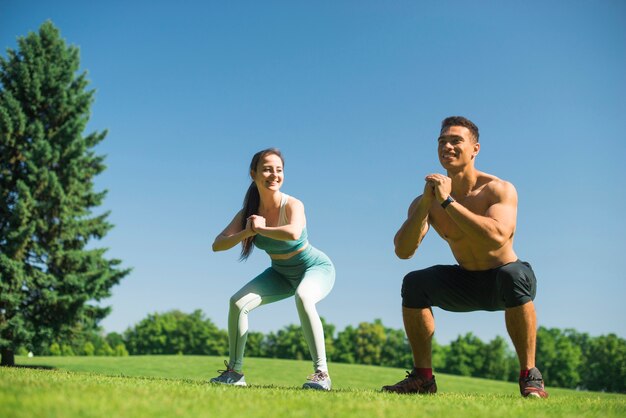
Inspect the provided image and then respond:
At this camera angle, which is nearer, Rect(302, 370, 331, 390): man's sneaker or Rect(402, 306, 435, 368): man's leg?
Rect(302, 370, 331, 390): man's sneaker

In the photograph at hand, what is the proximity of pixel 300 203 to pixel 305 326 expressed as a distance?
1.37m

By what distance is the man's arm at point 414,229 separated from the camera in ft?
16.6

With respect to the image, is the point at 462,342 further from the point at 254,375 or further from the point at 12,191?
the point at 12,191

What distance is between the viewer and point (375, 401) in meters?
4.04

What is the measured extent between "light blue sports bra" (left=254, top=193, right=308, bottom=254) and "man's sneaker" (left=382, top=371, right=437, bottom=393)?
1.74 m

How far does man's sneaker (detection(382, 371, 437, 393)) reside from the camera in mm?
5316

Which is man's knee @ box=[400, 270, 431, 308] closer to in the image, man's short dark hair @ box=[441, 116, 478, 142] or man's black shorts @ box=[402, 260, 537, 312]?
man's black shorts @ box=[402, 260, 537, 312]

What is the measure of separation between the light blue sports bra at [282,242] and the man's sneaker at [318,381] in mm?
1353

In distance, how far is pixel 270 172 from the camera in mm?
6020

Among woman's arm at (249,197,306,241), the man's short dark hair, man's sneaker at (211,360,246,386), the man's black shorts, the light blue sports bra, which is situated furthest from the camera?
the light blue sports bra

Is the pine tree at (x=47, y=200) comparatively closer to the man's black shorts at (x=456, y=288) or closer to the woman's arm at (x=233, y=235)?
the woman's arm at (x=233, y=235)

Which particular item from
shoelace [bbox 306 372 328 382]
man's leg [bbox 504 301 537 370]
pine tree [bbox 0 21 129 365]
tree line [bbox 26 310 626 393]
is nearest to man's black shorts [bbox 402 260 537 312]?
man's leg [bbox 504 301 537 370]

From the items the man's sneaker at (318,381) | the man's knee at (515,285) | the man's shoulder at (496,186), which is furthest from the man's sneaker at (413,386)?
the man's shoulder at (496,186)

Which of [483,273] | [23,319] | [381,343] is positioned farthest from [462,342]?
[483,273]
